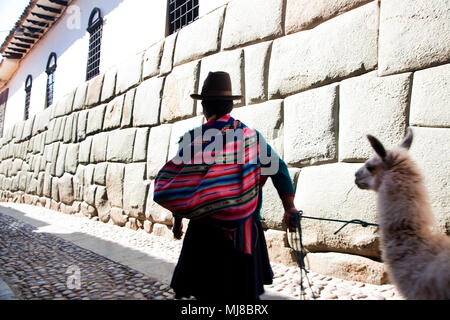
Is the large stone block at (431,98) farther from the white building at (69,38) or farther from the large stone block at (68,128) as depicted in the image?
the large stone block at (68,128)

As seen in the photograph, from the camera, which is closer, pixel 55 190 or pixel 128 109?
pixel 128 109

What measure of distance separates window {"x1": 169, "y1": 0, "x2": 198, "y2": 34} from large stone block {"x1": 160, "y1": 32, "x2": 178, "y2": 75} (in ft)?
1.44

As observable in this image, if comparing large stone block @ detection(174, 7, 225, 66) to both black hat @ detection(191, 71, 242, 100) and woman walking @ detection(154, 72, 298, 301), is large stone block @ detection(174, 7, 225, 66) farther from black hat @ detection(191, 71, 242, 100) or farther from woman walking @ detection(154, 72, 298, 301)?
woman walking @ detection(154, 72, 298, 301)

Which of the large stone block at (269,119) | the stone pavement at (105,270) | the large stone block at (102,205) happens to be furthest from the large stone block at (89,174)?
the large stone block at (269,119)

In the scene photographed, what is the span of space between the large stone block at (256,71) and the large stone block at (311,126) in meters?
0.43

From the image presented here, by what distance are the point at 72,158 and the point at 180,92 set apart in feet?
15.0

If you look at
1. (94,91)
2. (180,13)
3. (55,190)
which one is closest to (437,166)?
(180,13)

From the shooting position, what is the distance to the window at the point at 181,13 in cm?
543

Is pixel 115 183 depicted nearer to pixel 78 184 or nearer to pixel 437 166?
pixel 78 184

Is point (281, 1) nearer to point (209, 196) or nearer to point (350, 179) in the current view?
point (350, 179)

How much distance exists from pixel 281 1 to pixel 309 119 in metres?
1.47

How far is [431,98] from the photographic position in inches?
90.0

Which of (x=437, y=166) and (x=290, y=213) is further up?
(x=437, y=166)
